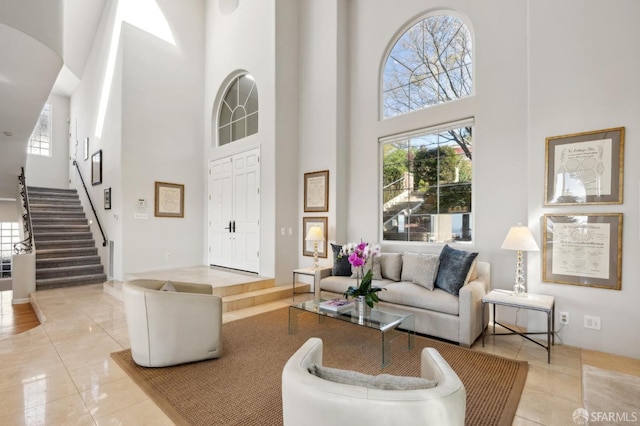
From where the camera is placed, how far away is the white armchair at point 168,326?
2.71 meters

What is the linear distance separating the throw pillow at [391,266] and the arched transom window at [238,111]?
3.58 m

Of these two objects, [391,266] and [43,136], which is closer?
[391,266]

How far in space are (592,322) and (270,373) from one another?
10.5ft

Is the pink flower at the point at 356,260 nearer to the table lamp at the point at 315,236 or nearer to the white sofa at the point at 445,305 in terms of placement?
the white sofa at the point at 445,305

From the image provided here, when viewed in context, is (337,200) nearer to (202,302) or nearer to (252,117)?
(252,117)

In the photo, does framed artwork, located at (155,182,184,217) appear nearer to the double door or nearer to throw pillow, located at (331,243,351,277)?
the double door

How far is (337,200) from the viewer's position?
5402 millimetres

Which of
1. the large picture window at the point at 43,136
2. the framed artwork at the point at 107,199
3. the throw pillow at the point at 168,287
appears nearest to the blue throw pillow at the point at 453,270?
the throw pillow at the point at 168,287

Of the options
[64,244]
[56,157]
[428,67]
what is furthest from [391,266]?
[56,157]

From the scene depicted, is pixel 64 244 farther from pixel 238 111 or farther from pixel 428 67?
pixel 428 67

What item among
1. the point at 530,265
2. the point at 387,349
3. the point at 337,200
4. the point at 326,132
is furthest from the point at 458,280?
the point at 326,132

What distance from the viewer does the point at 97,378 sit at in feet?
8.61

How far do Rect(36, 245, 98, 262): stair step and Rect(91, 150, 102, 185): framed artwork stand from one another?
60.0 inches

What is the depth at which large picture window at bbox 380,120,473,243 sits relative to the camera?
440cm
